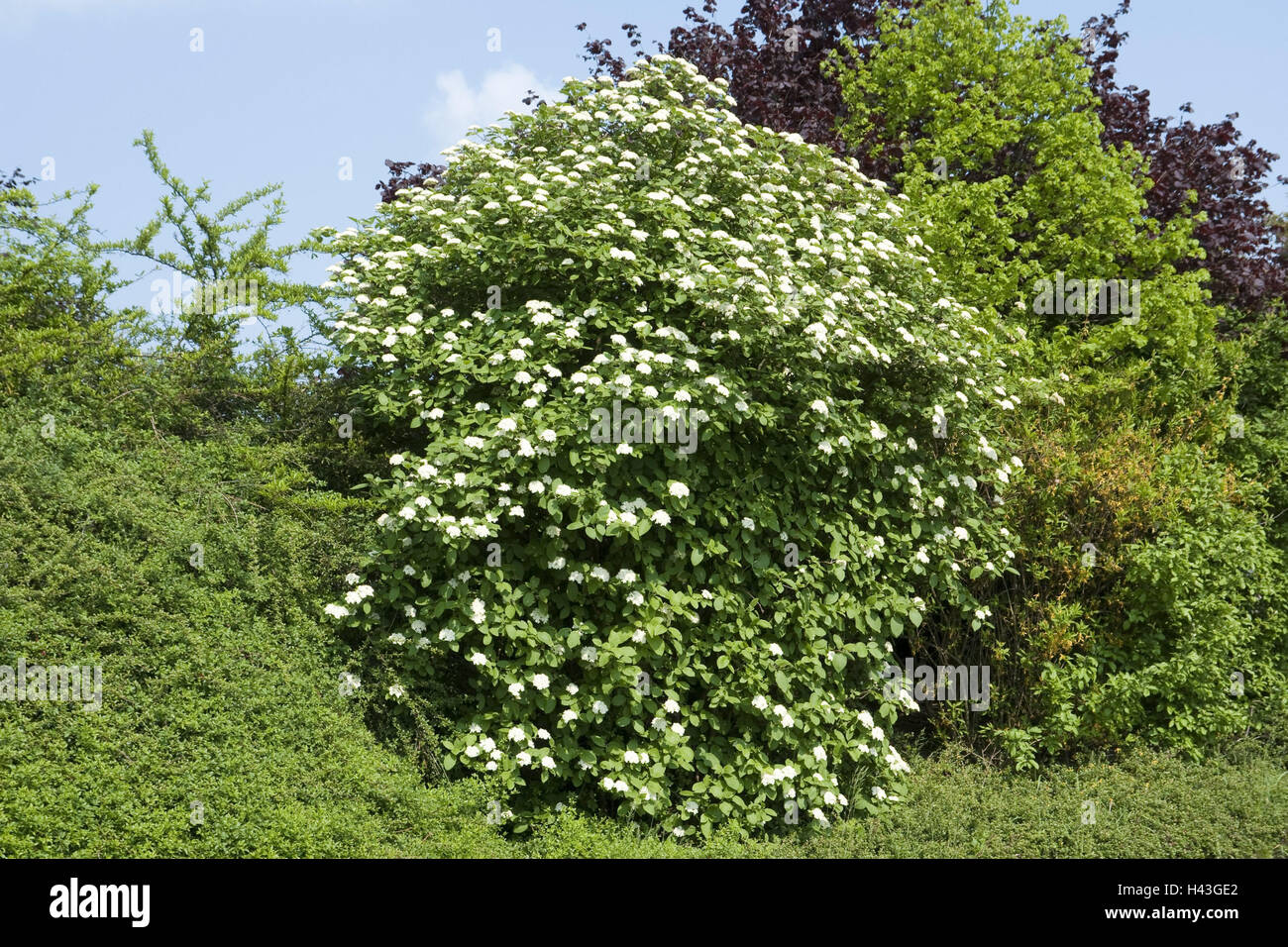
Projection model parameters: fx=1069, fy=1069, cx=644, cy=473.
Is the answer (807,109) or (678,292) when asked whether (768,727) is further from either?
(807,109)

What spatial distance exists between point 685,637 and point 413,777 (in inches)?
67.5

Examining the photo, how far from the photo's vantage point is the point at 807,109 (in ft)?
36.9

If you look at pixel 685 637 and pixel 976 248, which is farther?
pixel 976 248

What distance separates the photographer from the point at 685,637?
6270 millimetres

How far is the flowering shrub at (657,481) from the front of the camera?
19.5 ft

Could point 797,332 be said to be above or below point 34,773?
above

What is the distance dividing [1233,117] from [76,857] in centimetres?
1375

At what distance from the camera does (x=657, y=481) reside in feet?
19.8

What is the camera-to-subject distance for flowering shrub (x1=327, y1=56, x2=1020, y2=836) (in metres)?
5.93
